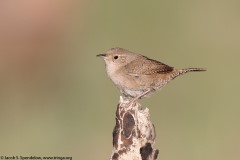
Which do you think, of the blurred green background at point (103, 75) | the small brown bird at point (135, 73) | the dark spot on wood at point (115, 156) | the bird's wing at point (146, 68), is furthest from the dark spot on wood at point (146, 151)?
the blurred green background at point (103, 75)

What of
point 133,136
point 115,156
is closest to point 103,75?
point 133,136

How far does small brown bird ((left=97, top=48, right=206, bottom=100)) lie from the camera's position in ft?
25.8

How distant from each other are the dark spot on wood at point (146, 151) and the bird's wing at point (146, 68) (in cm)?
213

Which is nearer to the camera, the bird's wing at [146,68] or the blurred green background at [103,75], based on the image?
the bird's wing at [146,68]

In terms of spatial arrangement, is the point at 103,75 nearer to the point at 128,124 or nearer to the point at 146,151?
the point at 128,124

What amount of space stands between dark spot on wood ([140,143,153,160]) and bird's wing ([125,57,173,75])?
6.97ft

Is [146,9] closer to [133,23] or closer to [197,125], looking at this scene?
[133,23]

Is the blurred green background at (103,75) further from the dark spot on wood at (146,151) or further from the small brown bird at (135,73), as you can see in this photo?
the dark spot on wood at (146,151)

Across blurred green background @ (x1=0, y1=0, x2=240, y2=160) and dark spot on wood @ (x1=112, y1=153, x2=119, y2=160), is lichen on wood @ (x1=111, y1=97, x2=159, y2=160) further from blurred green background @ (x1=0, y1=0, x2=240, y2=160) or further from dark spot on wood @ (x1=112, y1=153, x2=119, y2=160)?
blurred green background @ (x1=0, y1=0, x2=240, y2=160)

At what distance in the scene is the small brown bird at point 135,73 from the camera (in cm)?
788

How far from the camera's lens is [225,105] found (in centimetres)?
1084

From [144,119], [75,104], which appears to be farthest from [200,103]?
[144,119]

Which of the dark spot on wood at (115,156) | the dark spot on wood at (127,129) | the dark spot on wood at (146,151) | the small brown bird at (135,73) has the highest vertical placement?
the small brown bird at (135,73)

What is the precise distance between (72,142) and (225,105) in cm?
210
